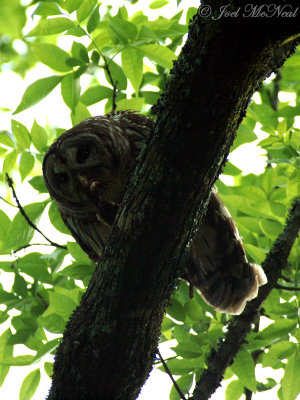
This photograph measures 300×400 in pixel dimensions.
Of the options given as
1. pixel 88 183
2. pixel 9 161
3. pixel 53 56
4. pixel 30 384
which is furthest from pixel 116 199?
pixel 30 384

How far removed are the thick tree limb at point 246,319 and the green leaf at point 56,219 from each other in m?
1.18

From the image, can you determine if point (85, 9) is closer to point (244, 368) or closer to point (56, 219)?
point (56, 219)

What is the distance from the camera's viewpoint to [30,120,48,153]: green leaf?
3.02m

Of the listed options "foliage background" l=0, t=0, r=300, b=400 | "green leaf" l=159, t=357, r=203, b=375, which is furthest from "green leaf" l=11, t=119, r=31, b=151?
"green leaf" l=159, t=357, r=203, b=375

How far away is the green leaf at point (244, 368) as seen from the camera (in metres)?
2.93

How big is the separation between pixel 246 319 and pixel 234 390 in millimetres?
457

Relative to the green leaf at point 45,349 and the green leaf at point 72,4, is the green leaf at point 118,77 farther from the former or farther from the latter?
the green leaf at point 45,349

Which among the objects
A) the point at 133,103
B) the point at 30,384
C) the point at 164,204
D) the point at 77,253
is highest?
the point at 133,103

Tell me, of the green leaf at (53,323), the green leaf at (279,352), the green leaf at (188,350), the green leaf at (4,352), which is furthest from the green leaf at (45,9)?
the green leaf at (279,352)

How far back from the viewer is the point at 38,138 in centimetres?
302

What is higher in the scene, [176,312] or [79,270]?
[79,270]

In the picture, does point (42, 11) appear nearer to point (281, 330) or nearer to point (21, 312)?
point (21, 312)

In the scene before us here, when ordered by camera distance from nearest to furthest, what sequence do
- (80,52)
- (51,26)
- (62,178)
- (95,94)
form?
1. (51,26)
2. (80,52)
3. (62,178)
4. (95,94)

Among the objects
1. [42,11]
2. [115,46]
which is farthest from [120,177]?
[42,11]
